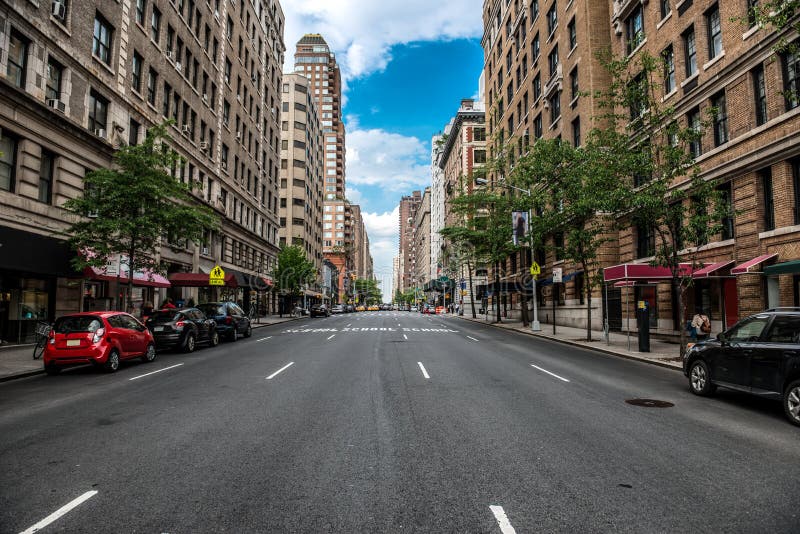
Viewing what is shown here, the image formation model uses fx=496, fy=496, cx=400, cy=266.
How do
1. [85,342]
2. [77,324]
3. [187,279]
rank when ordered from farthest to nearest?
[187,279], [77,324], [85,342]

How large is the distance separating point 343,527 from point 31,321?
1970 cm

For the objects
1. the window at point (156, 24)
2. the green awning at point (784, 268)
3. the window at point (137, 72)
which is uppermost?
the window at point (156, 24)

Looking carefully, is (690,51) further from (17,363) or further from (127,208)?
(17,363)

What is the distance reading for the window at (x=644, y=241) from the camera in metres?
24.5

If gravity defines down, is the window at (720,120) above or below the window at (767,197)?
above

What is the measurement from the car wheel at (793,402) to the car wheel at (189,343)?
17.0 meters

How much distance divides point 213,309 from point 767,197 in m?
22.3

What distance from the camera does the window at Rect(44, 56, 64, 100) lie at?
18987 mm

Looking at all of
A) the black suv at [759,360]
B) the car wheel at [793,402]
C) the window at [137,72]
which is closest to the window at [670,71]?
the black suv at [759,360]

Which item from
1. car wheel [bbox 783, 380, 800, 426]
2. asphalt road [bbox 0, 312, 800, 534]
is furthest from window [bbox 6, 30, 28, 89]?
car wheel [bbox 783, 380, 800, 426]

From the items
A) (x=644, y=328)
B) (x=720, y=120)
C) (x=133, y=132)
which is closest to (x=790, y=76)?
(x=720, y=120)

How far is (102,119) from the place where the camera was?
2289cm

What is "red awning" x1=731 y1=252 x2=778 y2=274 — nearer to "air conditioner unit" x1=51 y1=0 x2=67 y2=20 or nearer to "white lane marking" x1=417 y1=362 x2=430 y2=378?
"white lane marking" x1=417 y1=362 x2=430 y2=378

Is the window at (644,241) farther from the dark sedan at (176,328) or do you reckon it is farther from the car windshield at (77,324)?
the car windshield at (77,324)
